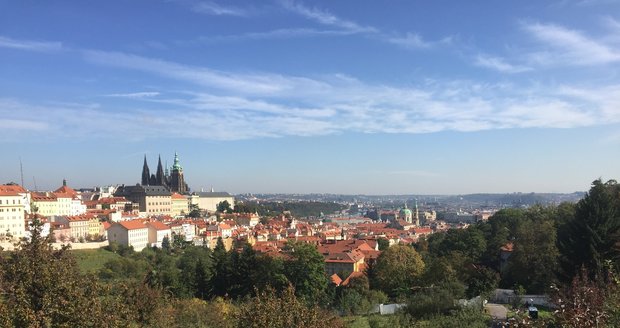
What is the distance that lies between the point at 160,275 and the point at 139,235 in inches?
1311

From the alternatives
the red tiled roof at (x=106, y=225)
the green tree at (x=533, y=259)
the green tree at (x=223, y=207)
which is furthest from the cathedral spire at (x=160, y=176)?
the green tree at (x=533, y=259)

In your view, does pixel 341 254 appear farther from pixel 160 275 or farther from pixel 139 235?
pixel 139 235

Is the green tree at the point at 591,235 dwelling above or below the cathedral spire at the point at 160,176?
below

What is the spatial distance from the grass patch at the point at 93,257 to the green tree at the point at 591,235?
39753mm

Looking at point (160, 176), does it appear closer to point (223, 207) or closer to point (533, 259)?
point (223, 207)

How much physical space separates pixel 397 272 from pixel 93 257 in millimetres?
34686

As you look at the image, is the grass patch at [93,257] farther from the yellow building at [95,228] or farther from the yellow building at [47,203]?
the yellow building at [47,203]

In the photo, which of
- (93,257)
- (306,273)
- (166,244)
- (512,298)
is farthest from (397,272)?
(166,244)

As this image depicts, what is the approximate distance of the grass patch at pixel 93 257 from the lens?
49.2 metres

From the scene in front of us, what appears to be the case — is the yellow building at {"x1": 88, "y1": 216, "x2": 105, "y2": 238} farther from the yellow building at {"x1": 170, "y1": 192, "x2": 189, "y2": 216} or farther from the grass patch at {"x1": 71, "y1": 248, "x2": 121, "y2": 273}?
the yellow building at {"x1": 170, "y1": 192, "x2": 189, "y2": 216}

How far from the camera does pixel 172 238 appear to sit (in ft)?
237

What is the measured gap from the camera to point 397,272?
32.3 metres

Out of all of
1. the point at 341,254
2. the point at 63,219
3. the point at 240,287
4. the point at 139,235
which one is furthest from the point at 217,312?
the point at 63,219

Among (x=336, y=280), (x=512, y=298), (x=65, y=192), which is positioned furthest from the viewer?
(x=65, y=192)
